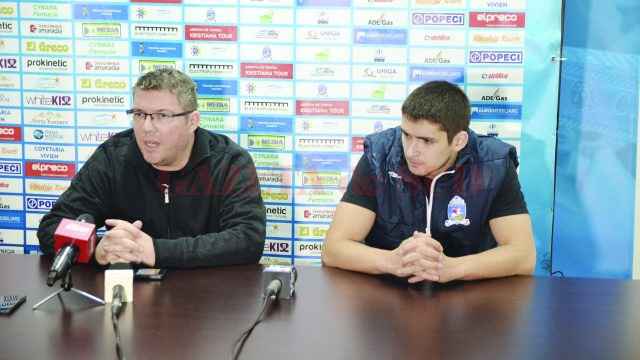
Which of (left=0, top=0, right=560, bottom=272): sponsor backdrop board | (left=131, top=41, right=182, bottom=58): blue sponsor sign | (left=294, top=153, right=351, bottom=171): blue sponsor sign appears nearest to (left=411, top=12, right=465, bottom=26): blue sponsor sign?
(left=0, top=0, right=560, bottom=272): sponsor backdrop board

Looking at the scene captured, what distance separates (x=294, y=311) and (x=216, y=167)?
103 centimetres

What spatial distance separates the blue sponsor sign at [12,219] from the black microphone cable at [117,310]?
7.35 ft

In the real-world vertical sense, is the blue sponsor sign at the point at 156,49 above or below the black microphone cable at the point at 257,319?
above

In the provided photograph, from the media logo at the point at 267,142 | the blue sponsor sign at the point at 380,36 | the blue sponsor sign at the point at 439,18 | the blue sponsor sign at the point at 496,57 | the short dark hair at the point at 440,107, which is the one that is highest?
the blue sponsor sign at the point at 439,18

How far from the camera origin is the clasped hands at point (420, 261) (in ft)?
6.06

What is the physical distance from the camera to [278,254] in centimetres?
346

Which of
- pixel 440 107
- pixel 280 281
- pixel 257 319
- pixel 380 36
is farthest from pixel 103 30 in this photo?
pixel 257 319

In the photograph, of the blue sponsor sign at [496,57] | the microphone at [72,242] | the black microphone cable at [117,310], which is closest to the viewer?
the black microphone cable at [117,310]

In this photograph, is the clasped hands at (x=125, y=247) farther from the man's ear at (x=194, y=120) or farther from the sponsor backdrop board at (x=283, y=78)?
the sponsor backdrop board at (x=283, y=78)

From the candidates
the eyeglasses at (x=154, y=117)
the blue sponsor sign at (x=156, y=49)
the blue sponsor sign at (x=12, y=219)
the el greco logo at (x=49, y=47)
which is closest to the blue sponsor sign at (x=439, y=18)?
the blue sponsor sign at (x=156, y=49)

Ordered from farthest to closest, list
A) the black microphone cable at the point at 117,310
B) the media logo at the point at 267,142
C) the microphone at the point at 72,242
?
the media logo at the point at 267,142
the microphone at the point at 72,242
the black microphone cable at the point at 117,310

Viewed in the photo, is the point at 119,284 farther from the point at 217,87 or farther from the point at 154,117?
the point at 217,87

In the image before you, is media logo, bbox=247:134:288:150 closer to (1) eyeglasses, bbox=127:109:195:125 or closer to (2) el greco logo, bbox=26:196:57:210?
(1) eyeglasses, bbox=127:109:195:125

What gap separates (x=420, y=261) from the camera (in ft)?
6.05
